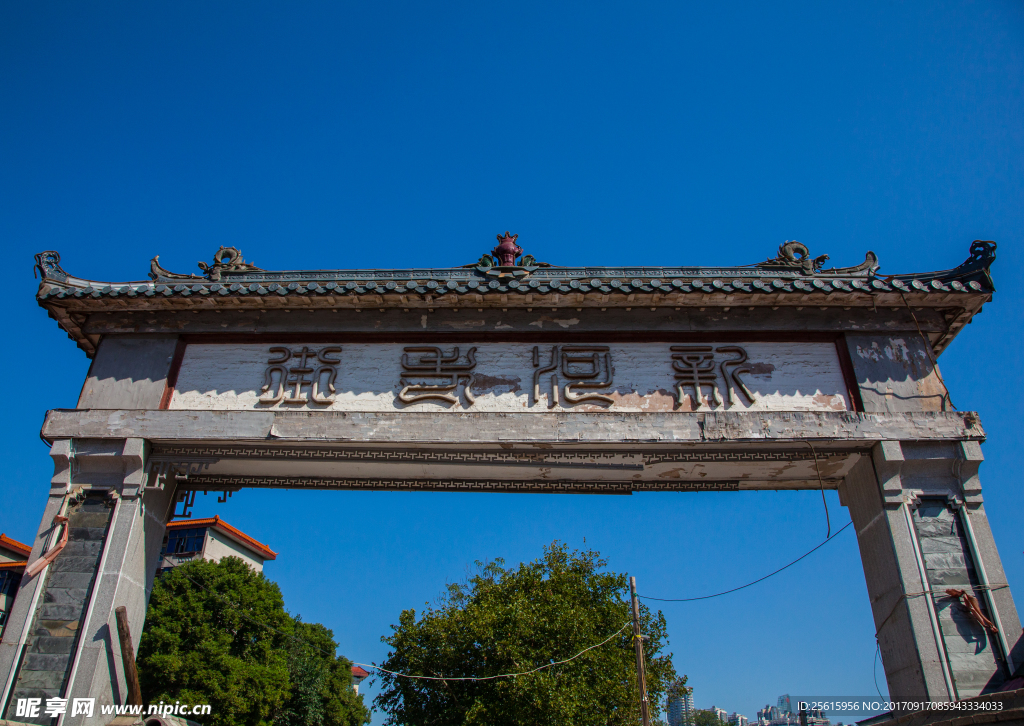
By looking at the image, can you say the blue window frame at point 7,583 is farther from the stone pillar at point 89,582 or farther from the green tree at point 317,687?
the stone pillar at point 89,582

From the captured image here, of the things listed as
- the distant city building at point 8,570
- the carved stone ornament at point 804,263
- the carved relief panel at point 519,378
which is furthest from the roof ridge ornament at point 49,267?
the distant city building at point 8,570

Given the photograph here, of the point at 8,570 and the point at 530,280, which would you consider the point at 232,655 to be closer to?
the point at 8,570

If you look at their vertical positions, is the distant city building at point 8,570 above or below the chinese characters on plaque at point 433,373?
above

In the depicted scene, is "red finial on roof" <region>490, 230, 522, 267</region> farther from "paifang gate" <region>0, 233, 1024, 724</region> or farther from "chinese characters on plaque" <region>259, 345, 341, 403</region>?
"chinese characters on plaque" <region>259, 345, 341, 403</region>

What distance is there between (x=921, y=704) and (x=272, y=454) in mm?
6568

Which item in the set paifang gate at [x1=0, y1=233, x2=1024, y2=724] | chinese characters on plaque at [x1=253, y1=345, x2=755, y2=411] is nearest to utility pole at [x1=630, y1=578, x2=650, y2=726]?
paifang gate at [x1=0, y1=233, x2=1024, y2=724]

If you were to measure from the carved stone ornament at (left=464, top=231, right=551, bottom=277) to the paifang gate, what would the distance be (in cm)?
12

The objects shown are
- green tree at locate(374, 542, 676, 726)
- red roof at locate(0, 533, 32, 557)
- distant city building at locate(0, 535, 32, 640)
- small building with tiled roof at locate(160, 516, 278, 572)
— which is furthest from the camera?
small building with tiled roof at locate(160, 516, 278, 572)

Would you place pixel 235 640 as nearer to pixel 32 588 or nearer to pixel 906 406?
pixel 32 588

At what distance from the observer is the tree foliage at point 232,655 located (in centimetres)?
2100

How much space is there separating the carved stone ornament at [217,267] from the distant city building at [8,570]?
22.1m

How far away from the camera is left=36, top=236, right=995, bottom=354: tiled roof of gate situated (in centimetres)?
719

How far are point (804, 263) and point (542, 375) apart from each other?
3680mm

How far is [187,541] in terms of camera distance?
103ft
